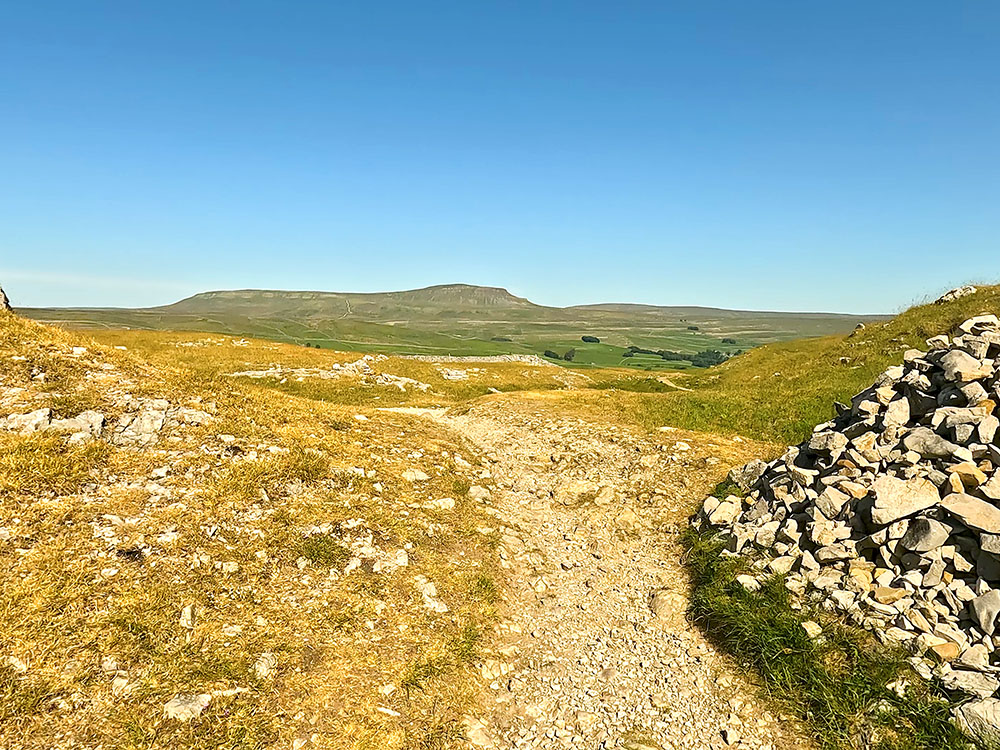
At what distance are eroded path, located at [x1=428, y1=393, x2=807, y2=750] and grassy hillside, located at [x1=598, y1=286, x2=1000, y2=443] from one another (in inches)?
169

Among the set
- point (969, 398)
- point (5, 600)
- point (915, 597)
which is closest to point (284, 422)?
point (5, 600)

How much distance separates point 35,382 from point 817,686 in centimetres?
2158

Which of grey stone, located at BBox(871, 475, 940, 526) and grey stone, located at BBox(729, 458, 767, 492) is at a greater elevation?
grey stone, located at BBox(871, 475, 940, 526)

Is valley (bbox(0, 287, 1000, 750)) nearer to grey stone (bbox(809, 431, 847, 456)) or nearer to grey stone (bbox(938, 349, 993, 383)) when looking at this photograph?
grey stone (bbox(809, 431, 847, 456))

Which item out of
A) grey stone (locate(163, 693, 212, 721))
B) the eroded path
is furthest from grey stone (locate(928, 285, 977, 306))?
grey stone (locate(163, 693, 212, 721))

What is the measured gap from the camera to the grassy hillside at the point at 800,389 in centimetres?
2661

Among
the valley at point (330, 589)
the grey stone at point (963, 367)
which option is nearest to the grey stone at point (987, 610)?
the valley at point (330, 589)

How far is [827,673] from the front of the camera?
8.80m

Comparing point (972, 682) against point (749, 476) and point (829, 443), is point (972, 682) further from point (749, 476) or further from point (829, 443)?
point (749, 476)

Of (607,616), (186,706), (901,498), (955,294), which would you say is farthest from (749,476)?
(955,294)

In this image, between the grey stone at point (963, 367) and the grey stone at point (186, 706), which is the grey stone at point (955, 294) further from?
the grey stone at point (186, 706)

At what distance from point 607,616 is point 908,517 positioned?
275 inches

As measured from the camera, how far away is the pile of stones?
28.9ft

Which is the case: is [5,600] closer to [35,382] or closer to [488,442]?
[35,382]
